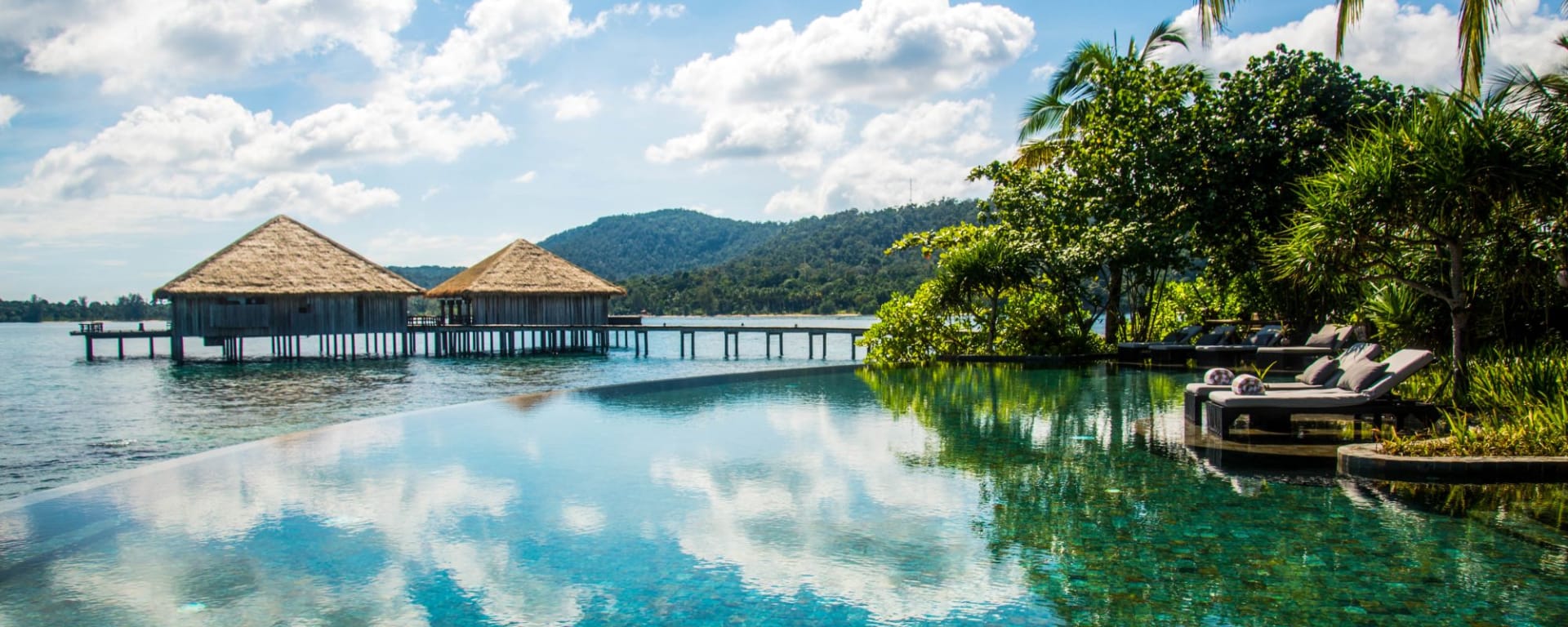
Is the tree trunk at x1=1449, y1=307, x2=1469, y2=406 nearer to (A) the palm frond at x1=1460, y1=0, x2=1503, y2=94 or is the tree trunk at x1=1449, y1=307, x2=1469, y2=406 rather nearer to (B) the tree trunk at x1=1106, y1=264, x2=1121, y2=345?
(A) the palm frond at x1=1460, y1=0, x2=1503, y2=94

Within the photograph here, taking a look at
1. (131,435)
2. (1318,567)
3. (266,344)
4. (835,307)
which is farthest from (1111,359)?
(266,344)

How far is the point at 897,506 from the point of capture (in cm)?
496

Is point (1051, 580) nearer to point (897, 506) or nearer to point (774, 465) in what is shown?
point (897, 506)

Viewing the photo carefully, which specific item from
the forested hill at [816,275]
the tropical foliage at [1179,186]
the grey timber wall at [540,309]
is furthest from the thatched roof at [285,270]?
the forested hill at [816,275]

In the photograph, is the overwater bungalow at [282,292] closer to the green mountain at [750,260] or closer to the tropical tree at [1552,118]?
the green mountain at [750,260]

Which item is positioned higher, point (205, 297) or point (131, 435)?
point (205, 297)

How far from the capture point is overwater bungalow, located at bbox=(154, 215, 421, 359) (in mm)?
34719

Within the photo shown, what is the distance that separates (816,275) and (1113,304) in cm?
5368

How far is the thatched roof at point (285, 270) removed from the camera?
34438 millimetres

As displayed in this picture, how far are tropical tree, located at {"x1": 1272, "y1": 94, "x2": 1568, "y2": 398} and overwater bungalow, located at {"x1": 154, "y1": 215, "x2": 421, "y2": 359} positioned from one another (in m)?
35.7

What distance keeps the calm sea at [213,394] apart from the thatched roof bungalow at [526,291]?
1.96 meters

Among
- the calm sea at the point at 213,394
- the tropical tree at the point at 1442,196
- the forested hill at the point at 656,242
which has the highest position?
the forested hill at the point at 656,242

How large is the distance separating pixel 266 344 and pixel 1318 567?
62381 millimetres

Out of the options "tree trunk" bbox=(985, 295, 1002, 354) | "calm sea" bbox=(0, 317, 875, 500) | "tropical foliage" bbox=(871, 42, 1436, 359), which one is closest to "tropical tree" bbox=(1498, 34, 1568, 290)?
"tropical foliage" bbox=(871, 42, 1436, 359)
